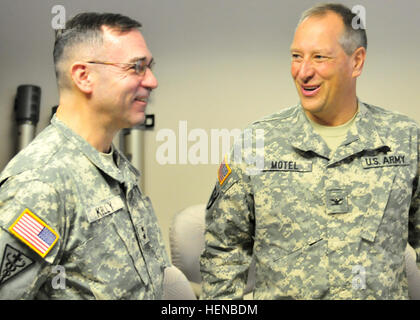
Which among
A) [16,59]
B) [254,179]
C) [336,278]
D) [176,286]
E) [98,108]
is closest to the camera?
[98,108]

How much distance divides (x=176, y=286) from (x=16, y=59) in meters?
1.93

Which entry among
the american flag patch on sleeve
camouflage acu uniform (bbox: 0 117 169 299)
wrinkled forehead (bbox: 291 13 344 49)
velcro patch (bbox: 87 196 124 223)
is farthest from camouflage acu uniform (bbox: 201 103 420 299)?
the american flag patch on sleeve

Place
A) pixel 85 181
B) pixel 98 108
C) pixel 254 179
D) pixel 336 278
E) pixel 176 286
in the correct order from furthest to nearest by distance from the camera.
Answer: pixel 176 286 → pixel 254 179 → pixel 336 278 → pixel 98 108 → pixel 85 181

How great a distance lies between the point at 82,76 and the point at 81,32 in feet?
0.42

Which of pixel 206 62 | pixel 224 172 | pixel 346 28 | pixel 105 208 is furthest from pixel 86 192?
pixel 206 62

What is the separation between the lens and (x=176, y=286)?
2406 millimetres

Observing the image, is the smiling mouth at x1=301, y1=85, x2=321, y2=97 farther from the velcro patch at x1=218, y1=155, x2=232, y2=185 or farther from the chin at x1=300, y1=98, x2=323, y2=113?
the velcro patch at x1=218, y1=155, x2=232, y2=185

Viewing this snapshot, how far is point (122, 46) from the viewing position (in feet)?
4.78

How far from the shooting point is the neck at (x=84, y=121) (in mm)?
1397

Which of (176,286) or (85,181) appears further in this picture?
(176,286)

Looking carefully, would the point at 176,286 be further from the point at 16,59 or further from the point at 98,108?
the point at 16,59

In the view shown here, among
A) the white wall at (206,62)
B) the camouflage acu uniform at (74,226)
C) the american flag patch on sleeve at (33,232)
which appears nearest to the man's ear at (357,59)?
the camouflage acu uniform at (74,226)

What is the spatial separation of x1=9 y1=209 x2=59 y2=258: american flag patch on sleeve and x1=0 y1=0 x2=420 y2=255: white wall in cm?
241

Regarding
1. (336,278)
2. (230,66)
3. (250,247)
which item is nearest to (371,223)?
(336,278)
